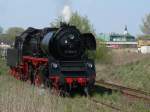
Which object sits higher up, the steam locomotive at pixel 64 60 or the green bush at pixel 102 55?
the steam locomotive at pixel 64 60

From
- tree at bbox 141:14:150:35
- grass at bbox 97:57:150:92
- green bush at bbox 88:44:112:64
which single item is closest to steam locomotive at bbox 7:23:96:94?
grass at bbox 97:57:150:92

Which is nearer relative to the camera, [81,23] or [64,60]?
[64,60]

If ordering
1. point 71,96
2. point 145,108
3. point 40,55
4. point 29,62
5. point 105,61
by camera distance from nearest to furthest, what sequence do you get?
point 145,108
point 71,96
point 40,55
point 29,62
point 105,61

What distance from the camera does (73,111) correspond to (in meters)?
14.3

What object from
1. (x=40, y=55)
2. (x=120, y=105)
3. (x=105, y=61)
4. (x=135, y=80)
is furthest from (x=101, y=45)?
(x=120, y=105)

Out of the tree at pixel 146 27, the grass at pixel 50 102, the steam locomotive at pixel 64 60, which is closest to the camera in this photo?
the grass at pixel 50 102

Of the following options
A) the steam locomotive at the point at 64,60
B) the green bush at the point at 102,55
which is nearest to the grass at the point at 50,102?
the steam locomotive at the point at 64,60

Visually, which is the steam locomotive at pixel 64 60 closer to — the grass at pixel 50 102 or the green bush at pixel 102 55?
the grass at pixel 50 102

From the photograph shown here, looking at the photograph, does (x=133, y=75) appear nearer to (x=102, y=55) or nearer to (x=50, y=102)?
(x=50, y=102)

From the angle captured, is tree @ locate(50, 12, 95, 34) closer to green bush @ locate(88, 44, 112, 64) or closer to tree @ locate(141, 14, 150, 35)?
green bush @ locate(88, 44, 112, 64)

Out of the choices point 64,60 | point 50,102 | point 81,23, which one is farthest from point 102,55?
point 50,102

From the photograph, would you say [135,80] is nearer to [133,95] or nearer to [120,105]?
[133,95]

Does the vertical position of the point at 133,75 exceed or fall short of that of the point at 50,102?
it falls short

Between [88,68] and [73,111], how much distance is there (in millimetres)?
5805
